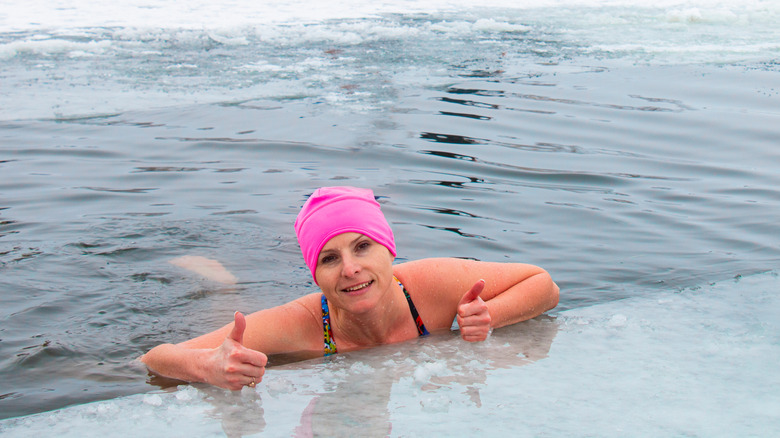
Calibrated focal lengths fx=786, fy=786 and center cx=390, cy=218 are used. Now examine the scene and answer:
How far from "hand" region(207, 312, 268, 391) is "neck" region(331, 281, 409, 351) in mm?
644

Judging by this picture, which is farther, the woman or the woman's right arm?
the woman

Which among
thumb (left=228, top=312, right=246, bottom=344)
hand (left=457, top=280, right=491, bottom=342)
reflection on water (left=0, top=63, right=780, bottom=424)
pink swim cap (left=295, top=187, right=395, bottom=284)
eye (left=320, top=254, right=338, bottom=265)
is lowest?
reflection on water (left=0, top=63, right=780, bottom=424)

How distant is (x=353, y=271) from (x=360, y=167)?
167 inches

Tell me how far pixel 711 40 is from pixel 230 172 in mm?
9436

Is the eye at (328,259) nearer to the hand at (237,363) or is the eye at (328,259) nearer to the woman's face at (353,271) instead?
the woman's face at (353,271)

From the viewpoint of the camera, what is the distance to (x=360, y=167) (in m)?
7.68

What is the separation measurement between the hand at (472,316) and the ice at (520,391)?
0.17 m

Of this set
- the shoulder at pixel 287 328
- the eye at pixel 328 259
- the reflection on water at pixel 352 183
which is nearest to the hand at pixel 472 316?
the reflection on water at pixel 352 183

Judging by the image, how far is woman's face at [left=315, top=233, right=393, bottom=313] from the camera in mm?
3551

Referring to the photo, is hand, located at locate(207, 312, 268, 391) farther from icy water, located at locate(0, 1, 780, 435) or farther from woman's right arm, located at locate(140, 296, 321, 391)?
icy water, located at locate(0, 1, 780, 435)

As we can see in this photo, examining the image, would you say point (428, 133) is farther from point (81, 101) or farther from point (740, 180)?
point (81, 101)

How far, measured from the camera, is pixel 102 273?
557 cm

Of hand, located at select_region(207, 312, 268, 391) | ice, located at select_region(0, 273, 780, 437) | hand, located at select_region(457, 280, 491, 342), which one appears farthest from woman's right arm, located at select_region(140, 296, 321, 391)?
hand, located at select_region(457, 280, 491, 342)

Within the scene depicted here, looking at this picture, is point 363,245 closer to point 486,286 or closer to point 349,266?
point 349,266
